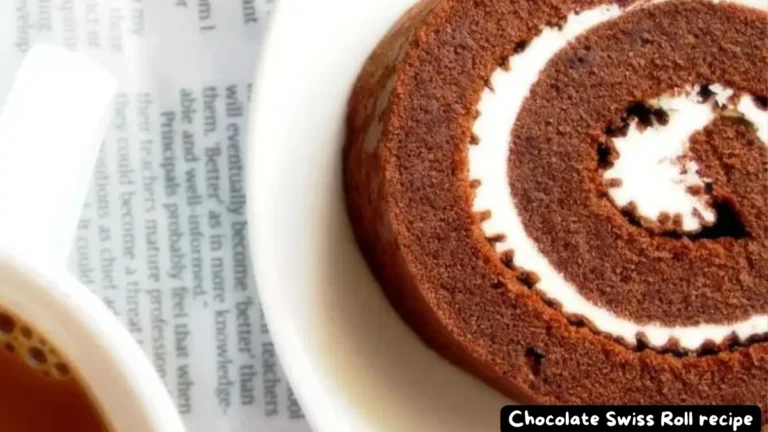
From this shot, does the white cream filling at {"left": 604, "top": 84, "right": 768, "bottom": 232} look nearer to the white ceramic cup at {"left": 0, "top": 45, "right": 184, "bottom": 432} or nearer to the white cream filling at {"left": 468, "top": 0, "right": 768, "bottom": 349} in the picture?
the white cream filling at {"left": 468, "top": 0, "right": 768, "bottom": 349}

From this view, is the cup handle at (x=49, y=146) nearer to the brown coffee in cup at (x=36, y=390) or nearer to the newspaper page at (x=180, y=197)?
the brown coffee in cup at (x=36, y=390)

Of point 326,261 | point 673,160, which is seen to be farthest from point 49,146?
point 673,160

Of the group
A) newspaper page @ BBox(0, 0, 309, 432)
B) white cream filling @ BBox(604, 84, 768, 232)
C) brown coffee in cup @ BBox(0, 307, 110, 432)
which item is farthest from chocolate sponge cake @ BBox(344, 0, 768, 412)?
brown coffee in cup @ BBox(0, 307, 110, 432)

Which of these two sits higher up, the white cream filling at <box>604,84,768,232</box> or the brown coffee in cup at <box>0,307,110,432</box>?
the white cream filling at <box>604,84,768,232</box>

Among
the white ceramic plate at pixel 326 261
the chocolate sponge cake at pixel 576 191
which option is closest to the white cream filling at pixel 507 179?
the chocolate sponge cake at pixel 576 191

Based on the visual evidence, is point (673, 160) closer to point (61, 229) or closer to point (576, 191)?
point (576, 191)

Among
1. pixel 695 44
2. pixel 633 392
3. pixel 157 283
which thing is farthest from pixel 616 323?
pixel 157 283
